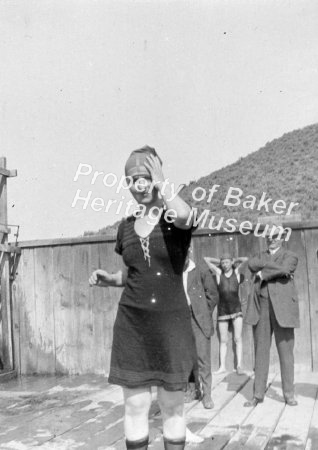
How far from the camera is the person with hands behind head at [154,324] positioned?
252 centimetres

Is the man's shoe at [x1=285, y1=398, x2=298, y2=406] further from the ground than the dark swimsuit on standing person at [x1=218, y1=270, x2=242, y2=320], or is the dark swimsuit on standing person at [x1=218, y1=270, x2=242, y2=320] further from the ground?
the dark swimsuit on standing person at [x1=218, y1=270, x2=242, y2=320]

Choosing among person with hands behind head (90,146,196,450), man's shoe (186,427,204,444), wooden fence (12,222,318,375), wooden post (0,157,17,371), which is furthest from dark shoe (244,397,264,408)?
wooden post (0,157,17,371)

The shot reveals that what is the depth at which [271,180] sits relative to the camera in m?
24.4

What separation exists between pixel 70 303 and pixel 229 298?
2.09m

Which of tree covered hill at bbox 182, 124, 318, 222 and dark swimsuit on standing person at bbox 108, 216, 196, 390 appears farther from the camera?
tree covered hill at bbox 182, 124, 318, 222

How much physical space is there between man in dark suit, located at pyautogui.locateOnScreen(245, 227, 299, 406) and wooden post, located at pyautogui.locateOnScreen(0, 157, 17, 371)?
135 inches

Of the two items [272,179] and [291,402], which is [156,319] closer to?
[291,402]

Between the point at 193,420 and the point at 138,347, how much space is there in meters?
2.28

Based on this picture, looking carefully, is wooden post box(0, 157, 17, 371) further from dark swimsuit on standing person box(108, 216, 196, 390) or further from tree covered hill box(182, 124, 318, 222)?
tree covered hill box(182, 124, 318, 222)

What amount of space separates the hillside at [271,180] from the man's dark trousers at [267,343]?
37.9ft

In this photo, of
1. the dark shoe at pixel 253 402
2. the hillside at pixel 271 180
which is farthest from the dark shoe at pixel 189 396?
the hillside at pixel 271 180

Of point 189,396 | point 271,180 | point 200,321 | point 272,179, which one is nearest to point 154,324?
point 200,321

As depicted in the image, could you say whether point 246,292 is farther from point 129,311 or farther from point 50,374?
point 129,311

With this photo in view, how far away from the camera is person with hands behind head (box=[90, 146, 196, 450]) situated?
8.27 feet
